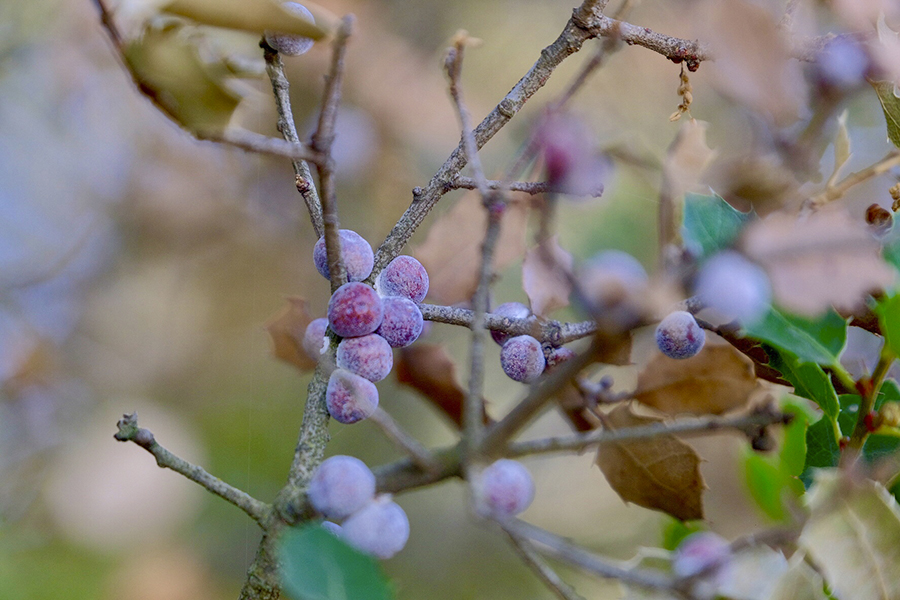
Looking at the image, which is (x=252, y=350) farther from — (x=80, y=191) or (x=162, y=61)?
(x=162, y=61)

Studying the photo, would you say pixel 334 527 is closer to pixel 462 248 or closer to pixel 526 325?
pixel 526 325

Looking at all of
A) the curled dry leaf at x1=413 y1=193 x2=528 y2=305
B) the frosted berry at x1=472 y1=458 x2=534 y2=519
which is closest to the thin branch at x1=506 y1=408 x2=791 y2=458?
the frosted berry at x1=472 y1=458 x2=534 y2=519

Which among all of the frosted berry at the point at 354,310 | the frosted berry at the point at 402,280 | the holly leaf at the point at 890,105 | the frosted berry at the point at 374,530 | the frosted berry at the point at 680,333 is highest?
the holly leaf at the point at 890,105

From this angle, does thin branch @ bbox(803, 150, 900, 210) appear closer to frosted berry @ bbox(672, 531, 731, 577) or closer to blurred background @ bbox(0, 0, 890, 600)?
frosted berry @ bbox(672, 531, 731, 577)

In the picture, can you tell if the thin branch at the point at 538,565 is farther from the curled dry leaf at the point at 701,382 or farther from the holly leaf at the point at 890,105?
the holly leaf at the point at 890,105

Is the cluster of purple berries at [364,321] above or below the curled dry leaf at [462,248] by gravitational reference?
below

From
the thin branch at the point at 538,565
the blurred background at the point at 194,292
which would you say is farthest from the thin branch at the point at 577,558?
the blurred background at the point at 194,292

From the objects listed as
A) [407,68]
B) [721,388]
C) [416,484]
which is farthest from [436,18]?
[416,484]
